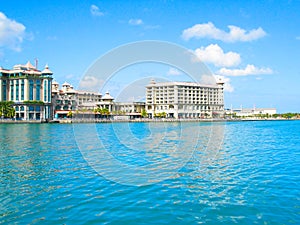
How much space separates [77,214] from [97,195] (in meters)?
1.59

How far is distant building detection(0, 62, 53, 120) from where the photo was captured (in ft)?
250

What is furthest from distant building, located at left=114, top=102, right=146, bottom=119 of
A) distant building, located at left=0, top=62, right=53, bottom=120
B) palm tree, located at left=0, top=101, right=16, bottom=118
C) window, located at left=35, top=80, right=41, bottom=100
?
palm tree, located at left=0, top=101, right=16, bottom=118

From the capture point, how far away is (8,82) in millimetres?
79562

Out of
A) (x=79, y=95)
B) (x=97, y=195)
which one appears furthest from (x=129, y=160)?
(x=79, y=95)

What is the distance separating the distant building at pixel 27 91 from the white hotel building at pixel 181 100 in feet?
142

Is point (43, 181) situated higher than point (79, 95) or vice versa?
point (79, 95)

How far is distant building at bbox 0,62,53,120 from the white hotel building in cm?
4322

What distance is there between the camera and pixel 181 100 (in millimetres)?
116625

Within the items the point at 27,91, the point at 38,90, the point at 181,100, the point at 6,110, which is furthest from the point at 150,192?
the point at 181,100

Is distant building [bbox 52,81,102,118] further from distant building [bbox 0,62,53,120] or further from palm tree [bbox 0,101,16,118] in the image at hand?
palm tree [bbox 0,101,16,118]

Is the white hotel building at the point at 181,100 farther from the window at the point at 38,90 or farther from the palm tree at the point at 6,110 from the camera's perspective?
the palm tree at the point at 6,110

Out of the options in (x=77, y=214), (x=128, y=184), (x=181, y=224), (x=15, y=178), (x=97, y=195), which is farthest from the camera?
(x=15, y=178)

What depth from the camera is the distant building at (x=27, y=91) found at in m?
76.2

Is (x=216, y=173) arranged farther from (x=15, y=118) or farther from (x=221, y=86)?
(x=221, y=86)
